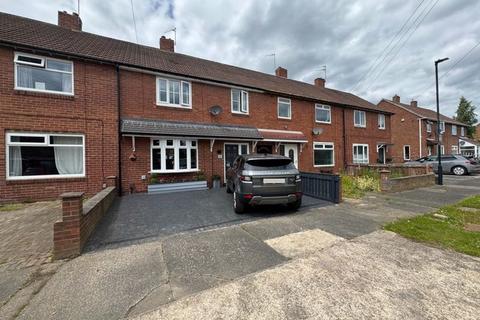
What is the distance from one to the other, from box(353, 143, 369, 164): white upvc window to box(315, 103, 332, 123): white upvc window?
3438mm

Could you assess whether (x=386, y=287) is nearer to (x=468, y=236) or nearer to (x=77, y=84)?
(x=468, y=236)

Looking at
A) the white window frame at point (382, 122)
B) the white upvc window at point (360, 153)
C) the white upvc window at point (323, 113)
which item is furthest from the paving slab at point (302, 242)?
the white window frame at point (382, 122)

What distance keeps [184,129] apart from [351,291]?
877 centimetres

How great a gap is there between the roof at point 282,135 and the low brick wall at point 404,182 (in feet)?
17.1

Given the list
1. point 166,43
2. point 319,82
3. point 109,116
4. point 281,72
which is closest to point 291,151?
point 281,72

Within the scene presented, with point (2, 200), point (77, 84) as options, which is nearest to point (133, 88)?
point (77, 84)

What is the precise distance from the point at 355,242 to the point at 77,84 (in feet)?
35.8

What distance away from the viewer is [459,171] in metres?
16.2

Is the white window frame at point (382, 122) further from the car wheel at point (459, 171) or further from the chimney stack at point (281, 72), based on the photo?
the chimney stack at point (281, 72)

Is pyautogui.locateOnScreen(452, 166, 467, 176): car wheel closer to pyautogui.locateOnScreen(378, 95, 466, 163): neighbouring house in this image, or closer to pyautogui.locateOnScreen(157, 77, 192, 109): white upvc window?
pyautogui.locateOnScreen(378, 95, 466, 163): neighbouring house

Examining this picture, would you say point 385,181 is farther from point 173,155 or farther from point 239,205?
point 173,155

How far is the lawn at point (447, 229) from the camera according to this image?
3.96m

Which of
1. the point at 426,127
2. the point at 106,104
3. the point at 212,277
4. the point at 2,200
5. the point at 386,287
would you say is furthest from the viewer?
the point at 426,127

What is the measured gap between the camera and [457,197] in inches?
323
